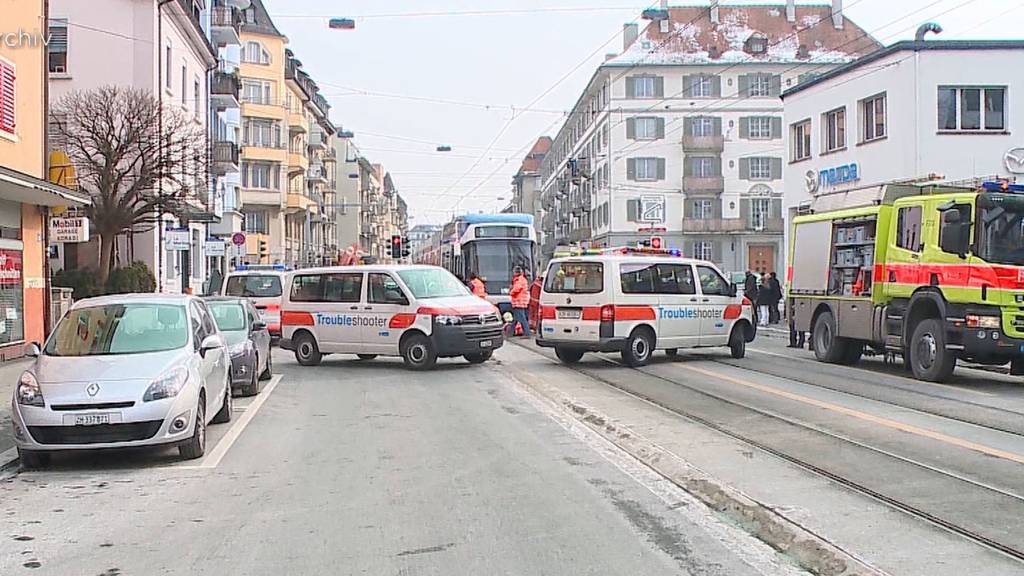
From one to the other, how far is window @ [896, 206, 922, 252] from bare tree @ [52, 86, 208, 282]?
1782cm

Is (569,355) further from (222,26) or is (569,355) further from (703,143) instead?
(703,143)

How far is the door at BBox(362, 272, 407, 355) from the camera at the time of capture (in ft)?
64.6

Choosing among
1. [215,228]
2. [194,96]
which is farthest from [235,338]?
[215,228]

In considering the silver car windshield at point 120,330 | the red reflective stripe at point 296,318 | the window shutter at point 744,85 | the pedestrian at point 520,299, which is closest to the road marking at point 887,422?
the silver car windshield at point 120,330

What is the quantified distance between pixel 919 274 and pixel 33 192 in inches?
620

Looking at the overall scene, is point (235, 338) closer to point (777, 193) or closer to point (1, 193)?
point (1, 193)

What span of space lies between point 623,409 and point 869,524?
6464 millimetres

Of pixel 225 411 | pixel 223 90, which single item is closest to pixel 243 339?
pixel 225 411

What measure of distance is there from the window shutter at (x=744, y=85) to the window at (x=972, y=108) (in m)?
39.5

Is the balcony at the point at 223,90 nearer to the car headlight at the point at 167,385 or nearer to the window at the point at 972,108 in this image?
the window at the point at 972,108

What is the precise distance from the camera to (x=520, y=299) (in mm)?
29172

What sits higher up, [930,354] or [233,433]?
[930,354]

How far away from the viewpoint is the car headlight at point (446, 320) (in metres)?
19.3

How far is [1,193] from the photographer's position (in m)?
20.1
